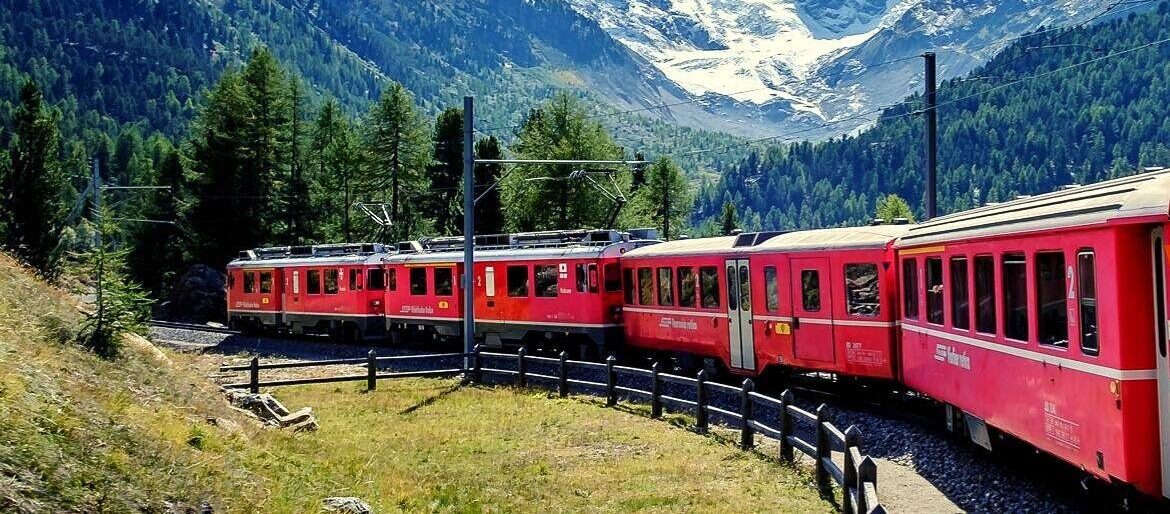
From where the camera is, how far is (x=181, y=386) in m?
17.6

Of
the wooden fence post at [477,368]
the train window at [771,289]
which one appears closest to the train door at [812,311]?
the train window at [771,289]

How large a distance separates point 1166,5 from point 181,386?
214 meters

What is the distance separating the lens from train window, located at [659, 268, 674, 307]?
25891 millimetres

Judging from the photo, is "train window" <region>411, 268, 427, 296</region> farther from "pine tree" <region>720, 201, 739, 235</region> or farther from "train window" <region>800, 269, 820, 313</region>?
"pine tree" <region>720, 201, 739, 235</region>

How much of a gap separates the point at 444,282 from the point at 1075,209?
26.8 metres

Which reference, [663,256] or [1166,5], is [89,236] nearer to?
[663,256]

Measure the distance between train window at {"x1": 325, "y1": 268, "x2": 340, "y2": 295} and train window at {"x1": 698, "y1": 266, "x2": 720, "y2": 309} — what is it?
21587mm

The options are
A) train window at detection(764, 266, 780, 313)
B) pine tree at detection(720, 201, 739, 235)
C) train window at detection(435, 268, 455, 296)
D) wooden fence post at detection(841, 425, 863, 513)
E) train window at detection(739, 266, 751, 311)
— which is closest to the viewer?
wooden fence post at detection(841, 425, 863, 513)

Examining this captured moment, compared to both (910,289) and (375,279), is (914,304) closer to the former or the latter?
(910,289)

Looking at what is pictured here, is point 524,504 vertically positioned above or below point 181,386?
below

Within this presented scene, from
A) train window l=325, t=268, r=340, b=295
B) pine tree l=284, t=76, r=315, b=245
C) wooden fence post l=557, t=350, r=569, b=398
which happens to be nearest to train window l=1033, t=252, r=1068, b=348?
wooden fence post l=557, t=350, r=569, b=398

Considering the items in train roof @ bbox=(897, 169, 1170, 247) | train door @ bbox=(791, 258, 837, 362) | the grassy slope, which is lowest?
the grassy slope

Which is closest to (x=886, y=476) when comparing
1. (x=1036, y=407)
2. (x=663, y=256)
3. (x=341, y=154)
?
(x=1036, y=407)

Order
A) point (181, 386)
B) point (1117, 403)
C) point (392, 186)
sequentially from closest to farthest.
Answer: point (1117, 403)
point (181, 386)
point (392, 186)
